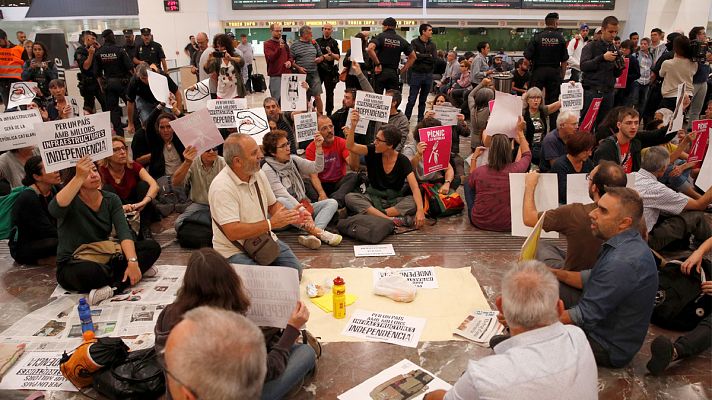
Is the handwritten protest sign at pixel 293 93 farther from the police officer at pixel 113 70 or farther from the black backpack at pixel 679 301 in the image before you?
the black backpack at pixel 679 301

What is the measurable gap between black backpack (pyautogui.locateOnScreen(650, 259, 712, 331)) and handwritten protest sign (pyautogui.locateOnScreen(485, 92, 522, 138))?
2406 millimetres

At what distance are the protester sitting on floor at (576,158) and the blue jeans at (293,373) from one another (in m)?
3.09

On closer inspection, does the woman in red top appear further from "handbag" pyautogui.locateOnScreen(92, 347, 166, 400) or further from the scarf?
"handbag" pyautogui.locateOnScreen(92, 347, 166, 400)

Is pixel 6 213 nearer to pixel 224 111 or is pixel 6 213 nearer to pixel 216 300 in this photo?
pixel 224 111

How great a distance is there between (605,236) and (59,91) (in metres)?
7.09

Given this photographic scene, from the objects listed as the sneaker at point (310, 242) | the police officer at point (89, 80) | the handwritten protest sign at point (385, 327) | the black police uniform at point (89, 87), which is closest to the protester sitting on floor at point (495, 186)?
the sneaker at point (310, 242)

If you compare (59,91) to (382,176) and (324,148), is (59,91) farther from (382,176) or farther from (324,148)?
(382,176)

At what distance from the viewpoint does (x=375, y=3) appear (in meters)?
16.7

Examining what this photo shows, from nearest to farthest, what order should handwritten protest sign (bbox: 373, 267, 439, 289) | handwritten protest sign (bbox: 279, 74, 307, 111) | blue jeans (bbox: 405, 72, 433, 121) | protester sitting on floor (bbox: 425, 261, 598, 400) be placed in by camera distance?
protester sitting on floor (bbox: 425, 261, 598, 400) < handwritten protest sign (bbox: 373, 267, 439, 289) < handwritten protest sign (bbox: 279, 74, 307, 111) < blue jeans (bbox: 405, 72, 433, 121)

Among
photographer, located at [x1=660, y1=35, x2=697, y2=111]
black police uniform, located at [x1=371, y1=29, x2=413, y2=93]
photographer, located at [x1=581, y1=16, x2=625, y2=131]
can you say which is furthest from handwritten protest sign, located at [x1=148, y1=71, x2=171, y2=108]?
photographer, located at [x1=660, y1=35, x2=697, y2=111]

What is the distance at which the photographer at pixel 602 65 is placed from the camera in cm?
768

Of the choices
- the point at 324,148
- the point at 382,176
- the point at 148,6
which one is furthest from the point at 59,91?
the point at 148,6

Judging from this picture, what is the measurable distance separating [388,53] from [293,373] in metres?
7.30

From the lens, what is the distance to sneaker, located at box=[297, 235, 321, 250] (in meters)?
5.11
